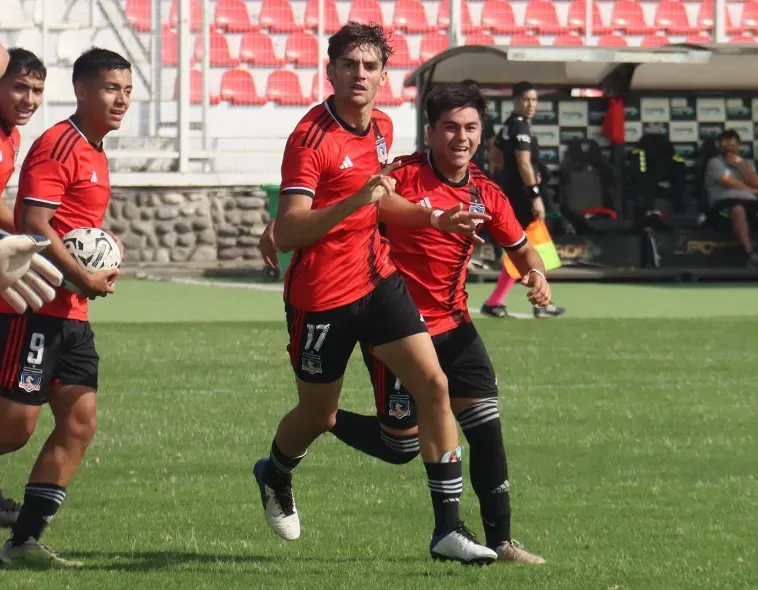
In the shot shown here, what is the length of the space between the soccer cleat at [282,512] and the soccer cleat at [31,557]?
32.2 inches

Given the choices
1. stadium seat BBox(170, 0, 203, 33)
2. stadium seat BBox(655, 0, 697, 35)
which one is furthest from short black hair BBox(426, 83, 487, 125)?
stadium seat BBox(655, 0, 697, 35)

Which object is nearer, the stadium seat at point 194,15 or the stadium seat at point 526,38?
the stadium seat at point 194,15

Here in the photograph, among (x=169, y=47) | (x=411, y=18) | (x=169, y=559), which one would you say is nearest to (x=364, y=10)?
(x=411, y=18)

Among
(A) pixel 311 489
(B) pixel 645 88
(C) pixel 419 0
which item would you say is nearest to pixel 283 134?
(C) pixel 419 0

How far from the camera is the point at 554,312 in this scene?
16.0m

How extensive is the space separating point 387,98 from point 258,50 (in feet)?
8.44

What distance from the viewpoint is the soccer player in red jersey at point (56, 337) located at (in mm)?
6059

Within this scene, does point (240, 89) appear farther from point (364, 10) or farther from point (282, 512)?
point (282, 512)

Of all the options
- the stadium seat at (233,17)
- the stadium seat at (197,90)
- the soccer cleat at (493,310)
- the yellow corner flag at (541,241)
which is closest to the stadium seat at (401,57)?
the stadium seat at (233,17)

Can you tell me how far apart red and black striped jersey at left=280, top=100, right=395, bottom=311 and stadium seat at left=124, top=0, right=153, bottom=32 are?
708 inches

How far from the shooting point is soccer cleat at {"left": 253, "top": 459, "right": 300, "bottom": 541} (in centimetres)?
645

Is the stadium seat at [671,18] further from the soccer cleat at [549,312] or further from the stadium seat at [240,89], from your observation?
the soccer cleat at [549,312]

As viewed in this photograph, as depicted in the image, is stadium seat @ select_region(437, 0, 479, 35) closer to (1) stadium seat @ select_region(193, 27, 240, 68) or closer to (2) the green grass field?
(1) stadium seat @ select_region(193, 27, 240, 68)

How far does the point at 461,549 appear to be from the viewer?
19.3ft
